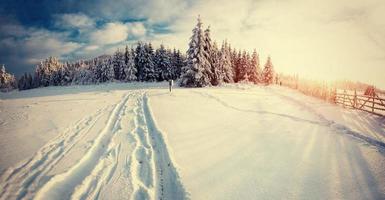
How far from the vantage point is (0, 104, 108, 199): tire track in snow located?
468 cm

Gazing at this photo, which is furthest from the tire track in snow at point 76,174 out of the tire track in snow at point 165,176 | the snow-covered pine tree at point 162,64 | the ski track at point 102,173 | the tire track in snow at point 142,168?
the snow-covered pine tree at point 162,64

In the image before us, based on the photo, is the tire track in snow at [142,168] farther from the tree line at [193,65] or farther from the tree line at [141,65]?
the tree line at [141,65]

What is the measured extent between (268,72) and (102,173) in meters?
71.7

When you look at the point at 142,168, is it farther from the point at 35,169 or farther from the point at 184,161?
the point at 35,169

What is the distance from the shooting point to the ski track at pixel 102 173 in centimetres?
470

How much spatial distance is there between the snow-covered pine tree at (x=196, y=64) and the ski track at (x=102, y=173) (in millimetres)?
29539

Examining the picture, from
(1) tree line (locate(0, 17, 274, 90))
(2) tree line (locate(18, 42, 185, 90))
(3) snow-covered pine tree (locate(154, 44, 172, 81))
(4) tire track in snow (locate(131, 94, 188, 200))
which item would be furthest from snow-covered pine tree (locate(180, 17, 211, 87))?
(4) tire track in snow (locate(131, 94, 188, 200))

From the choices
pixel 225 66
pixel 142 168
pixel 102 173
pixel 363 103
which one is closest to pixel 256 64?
pixel 225 66

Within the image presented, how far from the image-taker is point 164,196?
4.70 m

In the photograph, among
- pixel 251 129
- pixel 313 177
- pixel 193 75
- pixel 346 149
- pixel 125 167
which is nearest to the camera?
pixel 313 177

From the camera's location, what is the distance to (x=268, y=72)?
7194 cm

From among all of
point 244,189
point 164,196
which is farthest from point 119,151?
point 244,189

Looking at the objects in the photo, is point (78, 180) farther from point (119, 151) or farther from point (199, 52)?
point (199, 52)

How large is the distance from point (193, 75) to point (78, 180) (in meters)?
33.0
